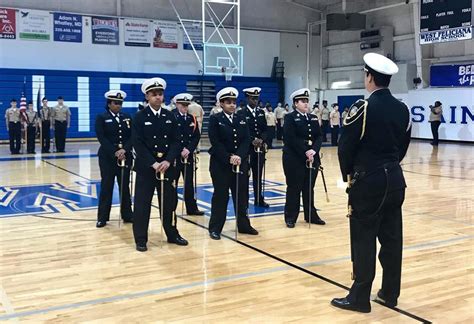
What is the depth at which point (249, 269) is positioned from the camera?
4633 mm

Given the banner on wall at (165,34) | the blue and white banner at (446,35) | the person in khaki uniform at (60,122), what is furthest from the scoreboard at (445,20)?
the person in khaki uniform at (60,122)

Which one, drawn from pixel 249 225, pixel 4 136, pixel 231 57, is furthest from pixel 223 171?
pixel 4 136

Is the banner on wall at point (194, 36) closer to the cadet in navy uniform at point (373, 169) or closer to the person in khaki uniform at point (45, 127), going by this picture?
the person in khaki uniform at point (45, 127)

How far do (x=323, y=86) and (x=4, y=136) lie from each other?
14.6 metres

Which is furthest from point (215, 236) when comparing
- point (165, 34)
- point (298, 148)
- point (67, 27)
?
point (165, 34)

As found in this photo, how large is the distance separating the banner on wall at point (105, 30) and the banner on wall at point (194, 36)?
9.30 ft

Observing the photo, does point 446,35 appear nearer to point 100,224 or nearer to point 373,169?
point 100,224

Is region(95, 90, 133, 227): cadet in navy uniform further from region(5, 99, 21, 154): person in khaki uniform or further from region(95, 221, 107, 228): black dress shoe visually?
region(5, 99, 21, 154): person in khaki uniform

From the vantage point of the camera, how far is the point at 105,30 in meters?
20.2

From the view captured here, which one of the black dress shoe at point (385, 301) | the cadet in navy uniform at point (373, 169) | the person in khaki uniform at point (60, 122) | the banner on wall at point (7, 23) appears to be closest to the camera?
the cadet in navy uniform at point (373, 169)

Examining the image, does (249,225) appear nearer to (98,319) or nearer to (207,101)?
(98,319)

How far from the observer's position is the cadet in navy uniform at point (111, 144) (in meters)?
6.21

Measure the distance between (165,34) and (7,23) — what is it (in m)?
5.89

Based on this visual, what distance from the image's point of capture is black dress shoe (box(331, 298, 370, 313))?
3674 millimetres
